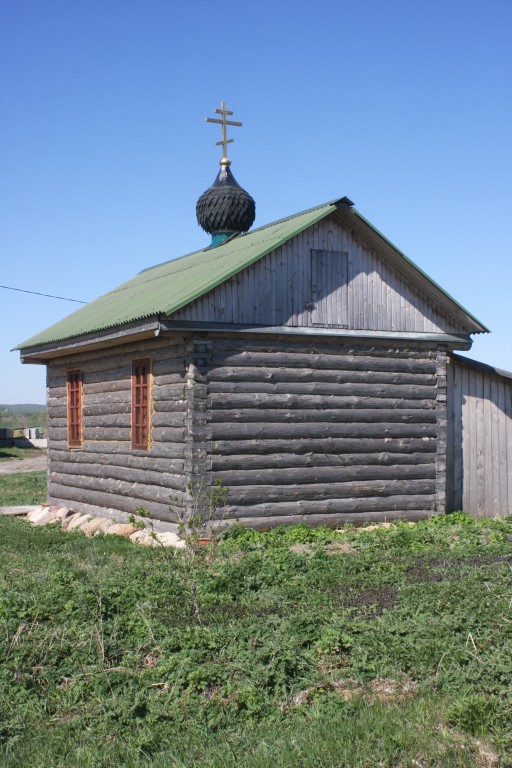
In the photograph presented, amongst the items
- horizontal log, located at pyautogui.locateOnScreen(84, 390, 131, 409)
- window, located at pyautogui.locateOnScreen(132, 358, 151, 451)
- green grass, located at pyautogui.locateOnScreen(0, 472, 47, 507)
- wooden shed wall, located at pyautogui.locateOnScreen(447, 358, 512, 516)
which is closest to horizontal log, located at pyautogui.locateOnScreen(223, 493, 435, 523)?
wooden shed wall, located at pyautogui.locateOnScreen(447, 358, 512, 516)

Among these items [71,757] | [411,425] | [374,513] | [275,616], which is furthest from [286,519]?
[71,757]

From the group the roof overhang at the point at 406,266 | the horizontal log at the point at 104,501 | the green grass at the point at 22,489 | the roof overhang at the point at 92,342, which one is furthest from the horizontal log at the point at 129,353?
the green grass at the point at 22,489

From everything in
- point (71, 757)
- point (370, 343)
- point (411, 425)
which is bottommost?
point (71, 757)

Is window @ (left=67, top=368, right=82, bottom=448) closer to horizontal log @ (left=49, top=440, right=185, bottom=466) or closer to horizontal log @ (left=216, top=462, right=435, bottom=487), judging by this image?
horizontal log @ (left=49, top=440, right=185, bottom=466)

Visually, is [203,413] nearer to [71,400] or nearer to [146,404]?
[146,404]

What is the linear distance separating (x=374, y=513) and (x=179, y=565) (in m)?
5.27

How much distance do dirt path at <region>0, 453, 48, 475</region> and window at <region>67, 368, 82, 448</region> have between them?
1385 centimetres

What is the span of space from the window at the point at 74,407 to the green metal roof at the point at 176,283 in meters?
0.91

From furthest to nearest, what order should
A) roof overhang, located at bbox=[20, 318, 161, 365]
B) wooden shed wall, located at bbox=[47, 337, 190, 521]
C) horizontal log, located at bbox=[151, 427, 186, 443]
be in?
wooden shed wall, located at bbox=[47, 337, 190, 521] < horizontal log, located at bbox=[151, 427, 186, 443] < roof overhang, located at bbox=[20, 318, 161, 365]

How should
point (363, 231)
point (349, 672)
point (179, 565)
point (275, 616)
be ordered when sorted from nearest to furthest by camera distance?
point (349, 672)
point (275, 616)
point (179, 565)
point (363, 231)

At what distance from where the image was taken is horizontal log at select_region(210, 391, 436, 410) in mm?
13992

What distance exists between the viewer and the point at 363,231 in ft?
49.9

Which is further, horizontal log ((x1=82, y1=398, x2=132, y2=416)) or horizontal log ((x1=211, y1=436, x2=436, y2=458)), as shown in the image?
horizontal log ((x1=82, y1=398, x2=132, y2=416))

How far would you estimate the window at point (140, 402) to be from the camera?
1527 centimetres
